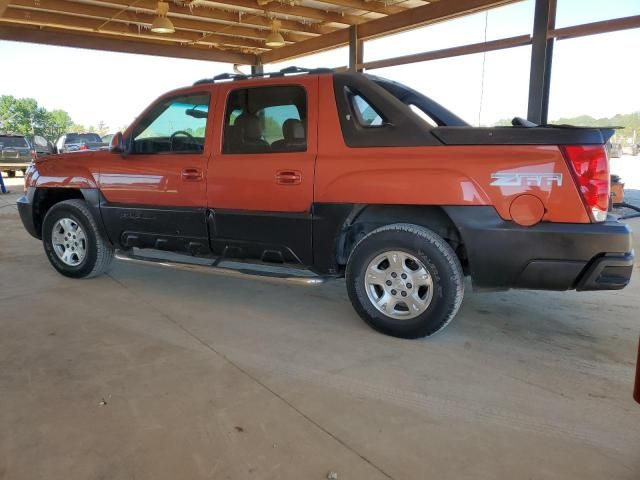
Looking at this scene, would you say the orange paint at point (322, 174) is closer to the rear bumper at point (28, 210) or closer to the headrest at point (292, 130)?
the headrest at point (292, 130)

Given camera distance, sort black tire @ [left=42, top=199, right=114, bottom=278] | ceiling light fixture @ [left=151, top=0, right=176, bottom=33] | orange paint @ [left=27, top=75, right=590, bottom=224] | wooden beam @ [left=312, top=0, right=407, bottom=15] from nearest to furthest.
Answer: orange paint @ [left=27, top=75, right=590, bottom=224], black tire @ [left=42, top=199, right=114, bottom=278], ceiling light fixture @ [left=151, top=0, right=176, bottom=33], wooden beam @ [left=312, top=0, right=407, bottom=15]

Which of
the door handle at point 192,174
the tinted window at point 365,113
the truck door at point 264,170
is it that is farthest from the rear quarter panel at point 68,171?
the tinted window at point 365,113

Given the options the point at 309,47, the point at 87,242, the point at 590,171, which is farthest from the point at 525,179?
the point at 309,47

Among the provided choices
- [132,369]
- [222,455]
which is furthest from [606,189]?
[132,369]

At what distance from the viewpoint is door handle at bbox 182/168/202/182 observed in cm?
379

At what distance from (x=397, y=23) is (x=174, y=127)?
8.16 metres

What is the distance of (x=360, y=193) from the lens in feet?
10.5

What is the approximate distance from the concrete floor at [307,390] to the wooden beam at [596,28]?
17.3 ft

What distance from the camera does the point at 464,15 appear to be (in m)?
9.65

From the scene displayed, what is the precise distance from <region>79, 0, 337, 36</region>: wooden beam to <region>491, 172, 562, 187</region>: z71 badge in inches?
370

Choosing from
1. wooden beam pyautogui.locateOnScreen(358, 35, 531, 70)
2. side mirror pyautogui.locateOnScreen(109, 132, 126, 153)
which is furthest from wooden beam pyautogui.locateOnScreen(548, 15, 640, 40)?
side mirror pyautogui.locateOnScreen(109, 132, 126, 153)

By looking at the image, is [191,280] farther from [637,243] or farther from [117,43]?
[117,43]

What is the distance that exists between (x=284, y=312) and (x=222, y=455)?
1824 millimetres

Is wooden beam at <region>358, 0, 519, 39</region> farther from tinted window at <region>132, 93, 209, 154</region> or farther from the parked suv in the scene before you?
the parked suv
